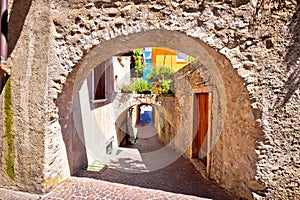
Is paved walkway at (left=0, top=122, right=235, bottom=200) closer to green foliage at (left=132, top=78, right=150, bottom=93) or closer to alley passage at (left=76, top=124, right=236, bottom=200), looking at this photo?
alley passage at (left=76, top=124, right=236, bottom=200)

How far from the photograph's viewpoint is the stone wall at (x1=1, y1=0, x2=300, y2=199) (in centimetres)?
318

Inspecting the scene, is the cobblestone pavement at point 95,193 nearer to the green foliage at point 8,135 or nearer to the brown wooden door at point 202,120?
the green foliage at point 8,135

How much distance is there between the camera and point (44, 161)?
3611 millimetres

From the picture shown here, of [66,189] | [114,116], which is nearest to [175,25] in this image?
[66,189]

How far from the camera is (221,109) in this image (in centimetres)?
442

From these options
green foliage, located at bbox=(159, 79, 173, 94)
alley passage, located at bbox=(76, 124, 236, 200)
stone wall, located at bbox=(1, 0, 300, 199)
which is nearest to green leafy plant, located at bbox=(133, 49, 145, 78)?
green foliage, located at bbox=(159, 79, 173, 94)

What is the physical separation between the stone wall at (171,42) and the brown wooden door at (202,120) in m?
2.00

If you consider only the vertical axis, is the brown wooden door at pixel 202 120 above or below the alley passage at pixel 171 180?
above

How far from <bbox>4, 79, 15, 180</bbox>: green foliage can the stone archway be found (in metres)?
0.81

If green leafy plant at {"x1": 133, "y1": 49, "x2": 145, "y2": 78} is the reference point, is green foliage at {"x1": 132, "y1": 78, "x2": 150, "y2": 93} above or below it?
below

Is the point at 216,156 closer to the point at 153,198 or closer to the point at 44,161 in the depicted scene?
the point at 153,198

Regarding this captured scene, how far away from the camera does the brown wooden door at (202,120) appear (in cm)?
587

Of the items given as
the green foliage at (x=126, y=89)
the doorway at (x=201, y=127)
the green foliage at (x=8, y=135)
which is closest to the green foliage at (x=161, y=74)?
the green foliage at (x=126, y=89)

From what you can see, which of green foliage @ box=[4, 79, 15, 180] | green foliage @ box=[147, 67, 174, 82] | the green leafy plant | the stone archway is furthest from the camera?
the green leafy plant
